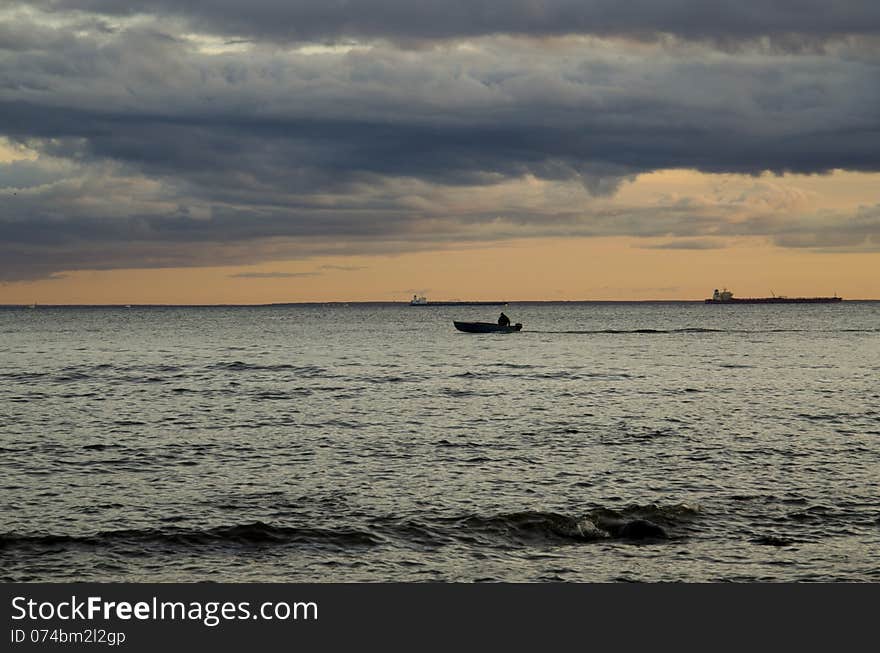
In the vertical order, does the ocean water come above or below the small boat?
below

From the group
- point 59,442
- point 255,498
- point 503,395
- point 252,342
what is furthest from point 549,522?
point 252,342

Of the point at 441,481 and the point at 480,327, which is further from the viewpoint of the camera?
the point at 480,327

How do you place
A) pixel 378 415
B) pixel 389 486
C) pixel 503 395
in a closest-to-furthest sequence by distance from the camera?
pixel 389 486 → pixel 378 415 → pixel 503 395

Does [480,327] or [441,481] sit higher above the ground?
[480,327]

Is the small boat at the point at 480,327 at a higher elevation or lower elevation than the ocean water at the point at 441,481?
higher

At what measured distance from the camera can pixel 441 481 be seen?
3031 centimetres

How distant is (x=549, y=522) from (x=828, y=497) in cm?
877

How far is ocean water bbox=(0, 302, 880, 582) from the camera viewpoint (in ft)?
70.7

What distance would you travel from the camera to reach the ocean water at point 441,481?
70.7 feet

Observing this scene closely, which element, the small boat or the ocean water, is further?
the small boat

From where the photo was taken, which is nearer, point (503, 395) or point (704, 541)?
point (704, 541)

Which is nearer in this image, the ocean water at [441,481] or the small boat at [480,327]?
the ocean water at [441,481]

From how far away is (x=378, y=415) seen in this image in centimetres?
4825

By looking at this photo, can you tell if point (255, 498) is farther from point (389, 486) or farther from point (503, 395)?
point (503, 395)
